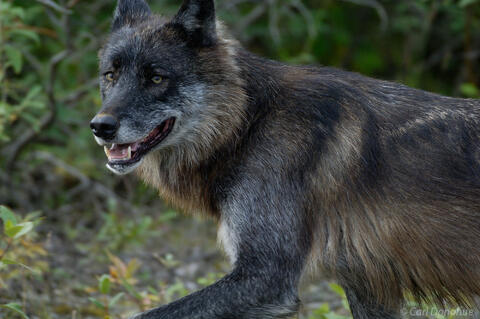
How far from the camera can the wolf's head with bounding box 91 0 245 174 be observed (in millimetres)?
4312

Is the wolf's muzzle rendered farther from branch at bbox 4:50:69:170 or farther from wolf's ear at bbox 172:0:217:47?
branch at bbox 4:50:69:170

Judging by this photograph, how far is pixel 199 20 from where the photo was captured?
4.48m

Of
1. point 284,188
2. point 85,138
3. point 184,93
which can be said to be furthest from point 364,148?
point 85,138

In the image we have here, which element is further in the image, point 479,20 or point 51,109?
point 479,20

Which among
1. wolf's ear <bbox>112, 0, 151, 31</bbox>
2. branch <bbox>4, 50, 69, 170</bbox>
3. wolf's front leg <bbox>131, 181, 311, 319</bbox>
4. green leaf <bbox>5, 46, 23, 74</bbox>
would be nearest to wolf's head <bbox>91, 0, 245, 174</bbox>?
wolf's ear <bbox>112, 0, 151, 31</bbox>

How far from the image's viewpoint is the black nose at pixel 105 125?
4109 millimetres

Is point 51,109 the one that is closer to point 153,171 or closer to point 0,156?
point 0,156

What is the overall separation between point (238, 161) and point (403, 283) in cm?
131

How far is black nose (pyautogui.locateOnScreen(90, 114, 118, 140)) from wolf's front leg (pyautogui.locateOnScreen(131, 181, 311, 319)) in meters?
0.90

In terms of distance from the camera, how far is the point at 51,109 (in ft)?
23.6

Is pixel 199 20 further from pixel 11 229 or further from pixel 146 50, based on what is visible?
pixel 11 229

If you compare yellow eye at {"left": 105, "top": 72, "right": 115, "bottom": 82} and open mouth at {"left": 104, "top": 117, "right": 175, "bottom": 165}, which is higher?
yellow eye at {"left": 105, "top": 72, "right": 115, "bottom": 82}

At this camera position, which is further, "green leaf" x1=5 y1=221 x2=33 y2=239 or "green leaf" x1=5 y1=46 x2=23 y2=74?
"green leaf" x1=5 y1=46 x2=23 y2=74

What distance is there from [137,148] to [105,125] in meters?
0.33
